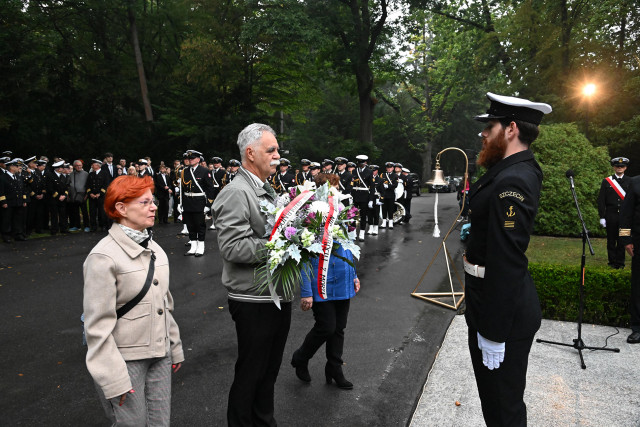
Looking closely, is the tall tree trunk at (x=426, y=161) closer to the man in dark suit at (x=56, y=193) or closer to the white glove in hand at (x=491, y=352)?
the man in dark suit at (x=56, y=193)

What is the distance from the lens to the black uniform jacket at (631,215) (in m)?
5.82

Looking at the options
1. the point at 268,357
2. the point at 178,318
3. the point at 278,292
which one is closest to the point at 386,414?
the point at 268,357

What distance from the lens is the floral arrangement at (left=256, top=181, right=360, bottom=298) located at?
108 inches

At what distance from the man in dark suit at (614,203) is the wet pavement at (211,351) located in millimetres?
3567

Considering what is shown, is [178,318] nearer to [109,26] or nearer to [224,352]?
[224,352]

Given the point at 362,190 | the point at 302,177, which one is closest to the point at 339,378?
the point at 362,190

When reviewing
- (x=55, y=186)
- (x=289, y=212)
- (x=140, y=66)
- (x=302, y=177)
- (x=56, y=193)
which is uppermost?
(x=140, y=66)

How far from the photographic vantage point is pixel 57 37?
24.5 meters

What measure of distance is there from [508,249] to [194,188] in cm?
913

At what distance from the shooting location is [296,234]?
2.82m

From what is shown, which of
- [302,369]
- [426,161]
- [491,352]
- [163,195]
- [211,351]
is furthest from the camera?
[426,161]

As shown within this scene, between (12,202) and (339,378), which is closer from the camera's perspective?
(339,378)

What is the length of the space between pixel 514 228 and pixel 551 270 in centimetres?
463

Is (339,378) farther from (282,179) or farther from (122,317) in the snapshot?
(282,179)
